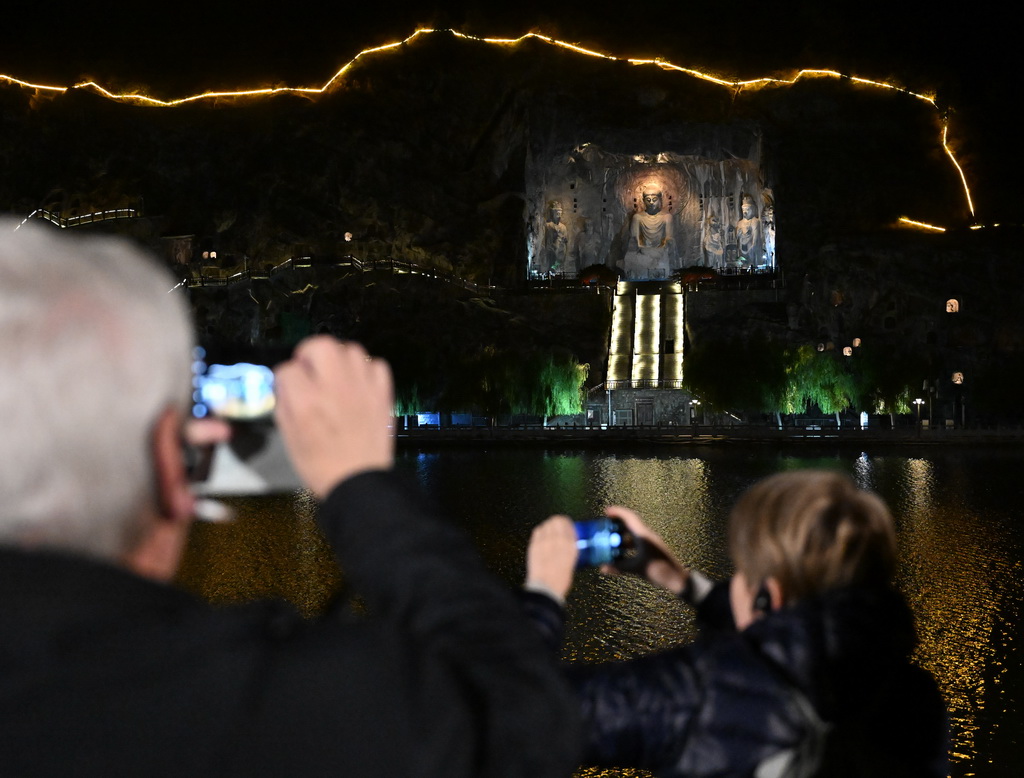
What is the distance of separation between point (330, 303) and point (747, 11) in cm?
3786

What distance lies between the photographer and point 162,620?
976 millimetres

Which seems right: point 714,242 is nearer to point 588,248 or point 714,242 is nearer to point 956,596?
point 588,248

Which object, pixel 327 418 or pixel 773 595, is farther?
pixel 773 595

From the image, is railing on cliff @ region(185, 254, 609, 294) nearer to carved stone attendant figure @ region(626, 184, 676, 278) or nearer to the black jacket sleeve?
carved stone attendant figure @ region(626, 184, 676, 278)

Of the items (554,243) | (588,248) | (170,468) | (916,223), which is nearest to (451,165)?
(554,243)

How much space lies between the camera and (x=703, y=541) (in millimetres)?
13359

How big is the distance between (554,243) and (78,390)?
199ft

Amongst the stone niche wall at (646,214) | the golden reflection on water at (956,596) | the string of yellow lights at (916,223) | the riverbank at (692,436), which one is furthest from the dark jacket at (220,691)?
the stone niche wall at (646,214)

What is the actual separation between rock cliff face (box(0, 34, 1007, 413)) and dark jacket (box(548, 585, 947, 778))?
158 feet

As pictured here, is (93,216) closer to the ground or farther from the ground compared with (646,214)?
closer to the ground

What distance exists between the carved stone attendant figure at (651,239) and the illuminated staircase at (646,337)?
5.82m

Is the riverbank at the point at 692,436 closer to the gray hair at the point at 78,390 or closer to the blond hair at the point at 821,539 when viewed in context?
the blond hair at the point at 821,539

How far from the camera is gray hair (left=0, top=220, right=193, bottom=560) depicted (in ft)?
3.30

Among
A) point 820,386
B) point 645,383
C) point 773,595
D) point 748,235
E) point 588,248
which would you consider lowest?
point 773,595
